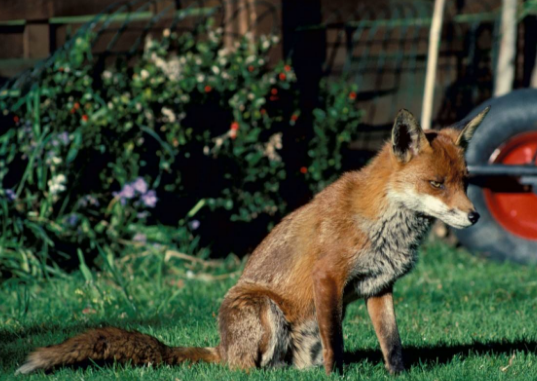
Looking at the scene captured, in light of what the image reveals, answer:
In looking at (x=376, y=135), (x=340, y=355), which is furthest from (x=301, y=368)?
(x=376, y=135)

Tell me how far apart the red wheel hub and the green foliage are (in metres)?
1.46

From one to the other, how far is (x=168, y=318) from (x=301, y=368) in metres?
1.36

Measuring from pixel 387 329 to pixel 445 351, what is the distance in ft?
1.99

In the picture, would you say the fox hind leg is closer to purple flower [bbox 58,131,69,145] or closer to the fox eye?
the fox eye

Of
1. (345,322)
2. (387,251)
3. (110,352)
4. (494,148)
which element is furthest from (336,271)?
(494,148)

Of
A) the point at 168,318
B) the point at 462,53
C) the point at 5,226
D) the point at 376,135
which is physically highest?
the point at 462,53

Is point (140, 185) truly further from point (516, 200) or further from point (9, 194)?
point (516, 200)

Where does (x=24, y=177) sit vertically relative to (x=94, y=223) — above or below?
above

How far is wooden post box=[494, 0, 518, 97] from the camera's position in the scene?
→ 807 cm

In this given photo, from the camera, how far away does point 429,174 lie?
4.01 metres

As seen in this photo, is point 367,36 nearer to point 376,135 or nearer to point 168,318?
point 376,135

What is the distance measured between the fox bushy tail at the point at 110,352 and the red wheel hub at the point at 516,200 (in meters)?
4.22

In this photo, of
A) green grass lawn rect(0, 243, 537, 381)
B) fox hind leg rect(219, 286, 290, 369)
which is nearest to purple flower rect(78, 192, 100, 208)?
green grass lawn rect(0, 243, 537, 381)

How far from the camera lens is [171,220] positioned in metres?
7.06
